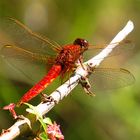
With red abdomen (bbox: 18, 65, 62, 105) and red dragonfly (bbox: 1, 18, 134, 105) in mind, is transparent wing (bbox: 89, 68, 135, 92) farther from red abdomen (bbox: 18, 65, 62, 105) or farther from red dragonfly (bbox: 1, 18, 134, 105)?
red abdomen (bbox: 18, 65, 62, 105)

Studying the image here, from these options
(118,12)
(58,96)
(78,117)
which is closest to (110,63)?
(78,117)

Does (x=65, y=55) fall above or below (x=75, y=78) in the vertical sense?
above

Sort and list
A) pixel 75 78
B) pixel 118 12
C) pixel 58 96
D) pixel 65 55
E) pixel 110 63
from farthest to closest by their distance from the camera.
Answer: pixel 118 12 < pixel 110 63 < pixel 65 55 < pixel 75 78 < pixel 58 96

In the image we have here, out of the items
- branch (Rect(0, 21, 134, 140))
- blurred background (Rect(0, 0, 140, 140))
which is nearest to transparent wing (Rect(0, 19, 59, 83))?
branch (Rect(0, 21, 134, 140))

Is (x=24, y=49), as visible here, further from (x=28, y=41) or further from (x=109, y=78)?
(x=109, y=78)

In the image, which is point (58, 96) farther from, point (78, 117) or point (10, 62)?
point (78, 117)

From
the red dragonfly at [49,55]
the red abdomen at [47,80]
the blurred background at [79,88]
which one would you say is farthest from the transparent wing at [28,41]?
the blurred background at [79,88]

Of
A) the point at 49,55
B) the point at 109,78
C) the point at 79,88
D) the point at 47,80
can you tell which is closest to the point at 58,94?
the point at 47,80
